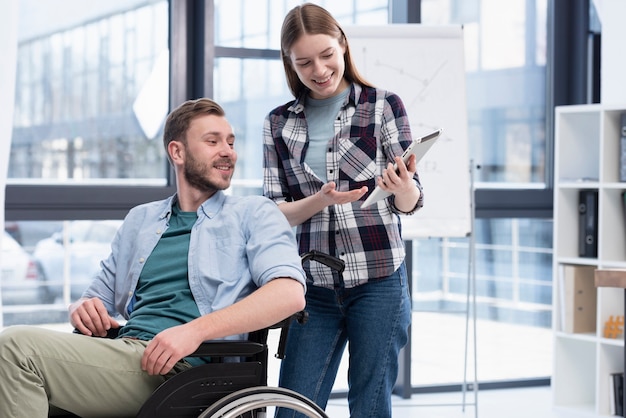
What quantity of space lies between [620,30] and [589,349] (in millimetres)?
1464

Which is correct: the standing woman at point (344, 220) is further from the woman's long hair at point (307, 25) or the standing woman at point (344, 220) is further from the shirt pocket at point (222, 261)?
the shirt pocket at point (222, 261)

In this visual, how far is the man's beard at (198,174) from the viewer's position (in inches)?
83.1

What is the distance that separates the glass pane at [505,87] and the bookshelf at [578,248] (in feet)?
1.48

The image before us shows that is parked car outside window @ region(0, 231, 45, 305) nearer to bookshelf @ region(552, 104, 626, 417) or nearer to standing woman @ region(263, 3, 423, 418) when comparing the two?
standing woman @ region(263, 3, 423, 418)

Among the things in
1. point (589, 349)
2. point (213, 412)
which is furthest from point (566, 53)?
point (213, 412)

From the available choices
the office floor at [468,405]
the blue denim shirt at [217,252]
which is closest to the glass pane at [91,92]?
the office floor at [468,405]

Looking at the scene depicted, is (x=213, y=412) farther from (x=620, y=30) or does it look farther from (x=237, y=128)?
(x=620, y=30)

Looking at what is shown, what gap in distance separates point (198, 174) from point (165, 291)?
29cm

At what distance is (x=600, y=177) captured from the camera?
12.8ft

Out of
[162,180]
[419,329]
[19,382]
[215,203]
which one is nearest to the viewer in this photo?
[19,382]

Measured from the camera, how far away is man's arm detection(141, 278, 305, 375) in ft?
5.75

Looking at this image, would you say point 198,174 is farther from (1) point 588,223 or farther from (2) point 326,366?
(1) point 588,223

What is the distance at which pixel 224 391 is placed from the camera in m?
1.83

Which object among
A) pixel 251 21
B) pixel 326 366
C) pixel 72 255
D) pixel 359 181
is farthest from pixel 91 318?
pixel 251 21
